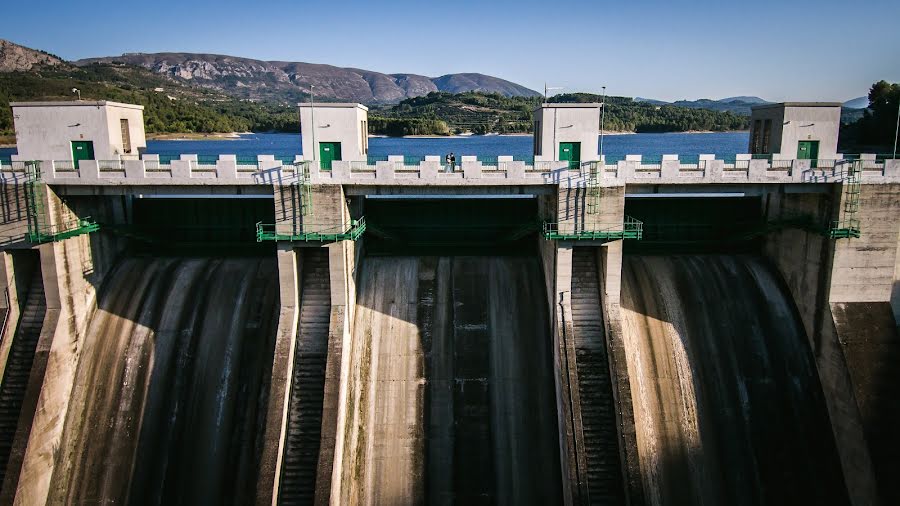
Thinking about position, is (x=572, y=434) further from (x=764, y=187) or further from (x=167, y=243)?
(x=167, y=243)

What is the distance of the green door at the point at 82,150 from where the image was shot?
2372 centimetres

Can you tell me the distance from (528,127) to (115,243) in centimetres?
11591

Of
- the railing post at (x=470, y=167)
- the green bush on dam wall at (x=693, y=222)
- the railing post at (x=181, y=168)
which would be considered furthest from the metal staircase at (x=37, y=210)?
the green bush on dam wall at (x=693, y=222)

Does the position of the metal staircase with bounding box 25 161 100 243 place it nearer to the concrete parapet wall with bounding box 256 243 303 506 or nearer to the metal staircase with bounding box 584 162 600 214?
the concrete parapet wall with bounding box 256 243 303 506

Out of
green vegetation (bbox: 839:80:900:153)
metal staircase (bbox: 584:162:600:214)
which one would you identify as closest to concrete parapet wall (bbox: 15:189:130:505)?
metal staircase (bbox: 584:162:600:214)

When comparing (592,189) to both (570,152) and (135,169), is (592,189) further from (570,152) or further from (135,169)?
(135,169)

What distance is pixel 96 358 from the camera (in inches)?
945

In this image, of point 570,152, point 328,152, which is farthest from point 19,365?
point 570,152

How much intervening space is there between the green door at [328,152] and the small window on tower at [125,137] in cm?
838

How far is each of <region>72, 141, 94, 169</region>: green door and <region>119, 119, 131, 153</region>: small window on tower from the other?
1.40 meters

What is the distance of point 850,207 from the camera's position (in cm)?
2231

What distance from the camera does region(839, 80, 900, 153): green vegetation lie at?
56.0 meters

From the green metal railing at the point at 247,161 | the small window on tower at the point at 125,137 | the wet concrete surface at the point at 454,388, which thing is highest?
the small window on tower at the point at 125,137

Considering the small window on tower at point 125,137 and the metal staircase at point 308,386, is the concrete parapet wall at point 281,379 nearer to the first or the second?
the metal staircase at point 308,386
